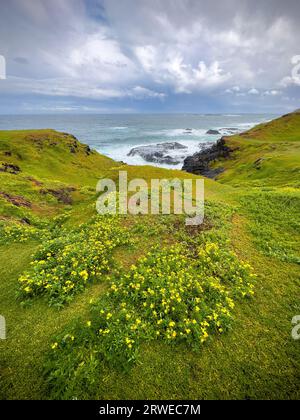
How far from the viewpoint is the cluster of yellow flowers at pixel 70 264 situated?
7.94m

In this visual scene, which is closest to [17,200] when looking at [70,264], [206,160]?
[70,264]

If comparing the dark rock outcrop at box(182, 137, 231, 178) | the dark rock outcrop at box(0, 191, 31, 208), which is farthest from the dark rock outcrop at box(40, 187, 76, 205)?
the dark rock outcrop at box(182, 137, 231, 178)

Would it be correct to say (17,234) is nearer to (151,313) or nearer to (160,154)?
(151,313)

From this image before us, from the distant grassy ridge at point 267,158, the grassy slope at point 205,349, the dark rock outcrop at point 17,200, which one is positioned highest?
the distant grassy ridge at point 267,158

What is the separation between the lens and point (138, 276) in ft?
27.1

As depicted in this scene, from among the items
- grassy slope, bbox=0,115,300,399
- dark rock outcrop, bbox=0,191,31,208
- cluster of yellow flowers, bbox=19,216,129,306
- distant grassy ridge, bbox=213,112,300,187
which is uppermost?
distant grassy ridge, bbox=213,112,300,187

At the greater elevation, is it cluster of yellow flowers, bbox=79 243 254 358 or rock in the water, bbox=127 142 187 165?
rock in the water, bbox=127 142 187 165

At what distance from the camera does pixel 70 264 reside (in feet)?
29.2

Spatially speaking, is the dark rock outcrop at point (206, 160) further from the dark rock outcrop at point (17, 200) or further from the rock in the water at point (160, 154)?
the dark rock outcrop at point (17, 200)

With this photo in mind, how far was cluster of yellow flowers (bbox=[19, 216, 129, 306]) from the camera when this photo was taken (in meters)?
7.94

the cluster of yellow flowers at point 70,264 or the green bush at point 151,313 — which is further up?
the cluster of yellow flowers at point 70,264

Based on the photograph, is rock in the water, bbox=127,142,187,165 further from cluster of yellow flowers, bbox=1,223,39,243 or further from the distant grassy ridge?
cluster of yellow flowers, bbox=1,223,39,243

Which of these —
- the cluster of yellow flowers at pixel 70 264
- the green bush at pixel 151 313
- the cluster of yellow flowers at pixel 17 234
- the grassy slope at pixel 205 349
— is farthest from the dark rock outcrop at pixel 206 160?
the green bush at pixel 151 313
